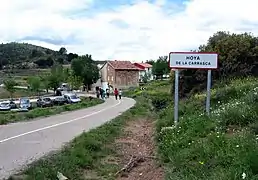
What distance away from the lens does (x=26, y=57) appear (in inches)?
6191

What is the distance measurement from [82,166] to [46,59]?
141597mm

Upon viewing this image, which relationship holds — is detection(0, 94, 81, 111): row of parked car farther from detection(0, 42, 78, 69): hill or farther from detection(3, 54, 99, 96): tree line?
detection(0, 42, 78, 69): hill

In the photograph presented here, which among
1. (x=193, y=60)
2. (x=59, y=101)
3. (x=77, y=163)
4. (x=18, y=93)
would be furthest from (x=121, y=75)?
(x=77, y=163)

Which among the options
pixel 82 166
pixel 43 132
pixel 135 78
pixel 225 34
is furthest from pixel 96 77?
pixel 82 166

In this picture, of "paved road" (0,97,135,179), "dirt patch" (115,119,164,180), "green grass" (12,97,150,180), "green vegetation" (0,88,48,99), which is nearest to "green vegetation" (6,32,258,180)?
"green grass" (12,97,150,180)

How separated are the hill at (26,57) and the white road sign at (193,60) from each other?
133275mm

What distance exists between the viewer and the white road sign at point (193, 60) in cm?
1243

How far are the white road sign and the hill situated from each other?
133275mm

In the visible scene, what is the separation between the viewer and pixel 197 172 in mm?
7094

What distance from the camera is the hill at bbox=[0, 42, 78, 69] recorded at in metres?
146

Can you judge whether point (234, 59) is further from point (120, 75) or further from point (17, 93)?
point (120, 75)

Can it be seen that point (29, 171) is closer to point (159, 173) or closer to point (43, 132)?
point (159, 173)

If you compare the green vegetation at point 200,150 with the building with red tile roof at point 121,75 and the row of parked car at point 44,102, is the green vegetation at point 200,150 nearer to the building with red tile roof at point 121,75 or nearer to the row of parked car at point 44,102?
the row of parked car at point 44,102

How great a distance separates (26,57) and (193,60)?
492 ft
